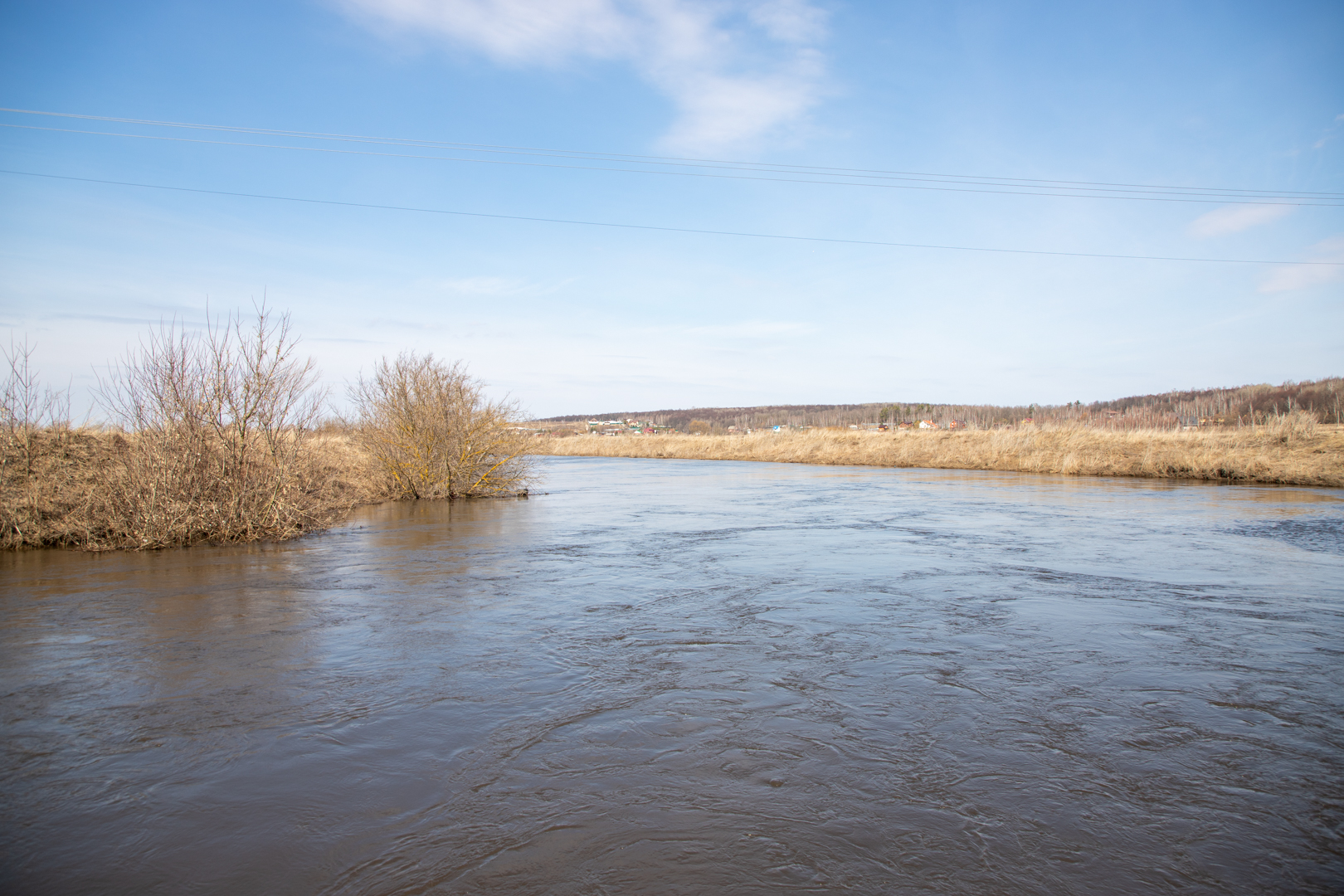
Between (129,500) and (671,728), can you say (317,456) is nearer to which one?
(129,500)

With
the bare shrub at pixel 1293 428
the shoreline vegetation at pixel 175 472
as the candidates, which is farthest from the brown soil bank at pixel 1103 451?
the shoreline vegetation at pixel 175 472

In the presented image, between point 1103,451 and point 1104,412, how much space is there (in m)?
65.6

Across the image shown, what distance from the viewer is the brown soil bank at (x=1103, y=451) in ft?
82.9

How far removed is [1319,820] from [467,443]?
19.4m

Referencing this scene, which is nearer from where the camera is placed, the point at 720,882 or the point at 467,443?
the point at 720,882

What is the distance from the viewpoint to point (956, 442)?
1463 inches

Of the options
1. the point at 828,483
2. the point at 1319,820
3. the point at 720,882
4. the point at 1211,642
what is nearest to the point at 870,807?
the point at 720,882

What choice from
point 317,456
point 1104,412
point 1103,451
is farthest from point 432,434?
point 1104,412

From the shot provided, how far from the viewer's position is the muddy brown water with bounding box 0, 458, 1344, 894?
10.6 feet

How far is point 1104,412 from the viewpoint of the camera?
8594cm

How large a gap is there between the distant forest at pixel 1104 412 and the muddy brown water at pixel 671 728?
30.2 meters

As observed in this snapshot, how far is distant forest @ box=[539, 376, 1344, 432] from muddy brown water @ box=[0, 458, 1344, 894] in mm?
30198

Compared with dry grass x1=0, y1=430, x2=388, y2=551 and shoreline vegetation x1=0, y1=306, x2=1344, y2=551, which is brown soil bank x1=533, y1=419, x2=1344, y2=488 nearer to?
shoreline vegetation x1=0, y1=306, x2=1344, y2=551

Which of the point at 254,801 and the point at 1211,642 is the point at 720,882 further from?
the point at 1211,642
